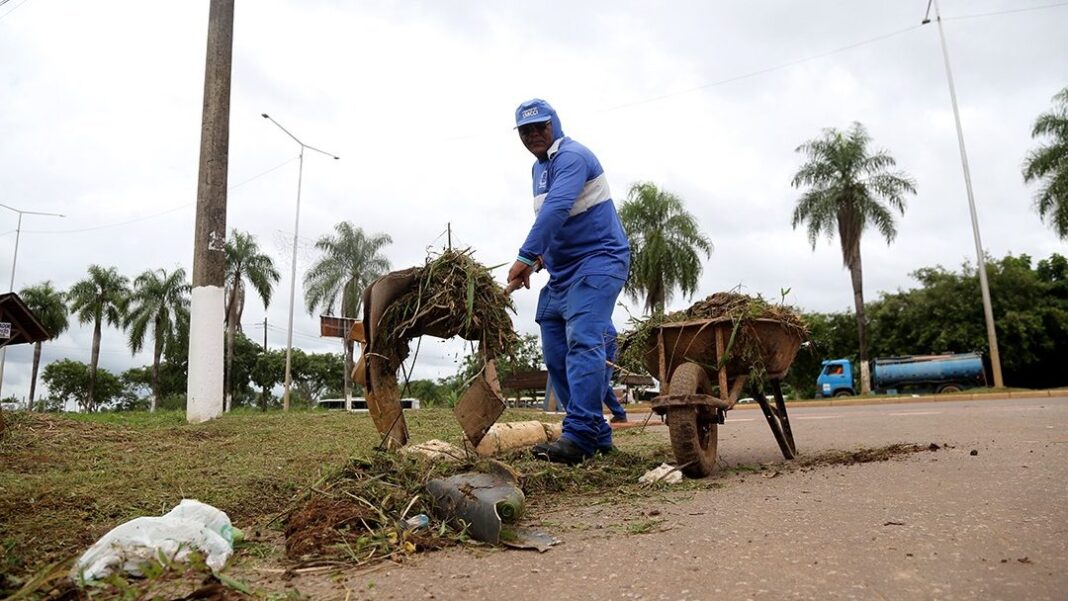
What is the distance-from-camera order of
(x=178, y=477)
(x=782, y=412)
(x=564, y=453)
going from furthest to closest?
(x=782, y=412) → (x=564, y=453) → (x=178, y=477)

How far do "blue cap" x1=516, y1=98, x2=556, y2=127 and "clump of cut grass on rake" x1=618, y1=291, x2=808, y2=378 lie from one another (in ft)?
4.60

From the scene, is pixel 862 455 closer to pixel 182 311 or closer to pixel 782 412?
pixel 782 412

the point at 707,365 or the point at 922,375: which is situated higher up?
the point at 922,375

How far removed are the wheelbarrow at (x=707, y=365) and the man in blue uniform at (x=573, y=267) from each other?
0.39 meters

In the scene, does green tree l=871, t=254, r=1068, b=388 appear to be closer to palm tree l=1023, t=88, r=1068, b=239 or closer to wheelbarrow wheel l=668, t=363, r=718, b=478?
palm tree l=1023, t=88, r=1068, b=239

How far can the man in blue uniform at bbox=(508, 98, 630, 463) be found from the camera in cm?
403

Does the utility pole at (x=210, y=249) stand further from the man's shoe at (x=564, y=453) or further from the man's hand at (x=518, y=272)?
the man's hand at (x=518, y=272)

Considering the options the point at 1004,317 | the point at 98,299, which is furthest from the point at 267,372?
the point at 1004,317

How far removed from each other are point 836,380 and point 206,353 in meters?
31.6

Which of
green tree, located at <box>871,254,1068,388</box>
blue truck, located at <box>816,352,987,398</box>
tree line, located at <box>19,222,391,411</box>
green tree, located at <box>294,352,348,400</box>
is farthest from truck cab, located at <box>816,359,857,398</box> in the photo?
green tree, located at <box>294,352,348,400</box>

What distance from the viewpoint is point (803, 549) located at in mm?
2266

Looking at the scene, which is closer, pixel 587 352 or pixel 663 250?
pixel 587 352

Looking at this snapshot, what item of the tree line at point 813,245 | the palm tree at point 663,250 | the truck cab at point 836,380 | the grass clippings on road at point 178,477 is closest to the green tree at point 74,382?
the tree line at point 813,245

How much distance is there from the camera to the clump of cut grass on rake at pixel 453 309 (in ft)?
11.5
